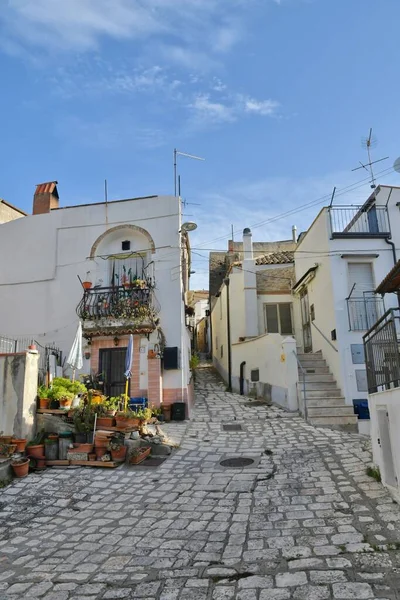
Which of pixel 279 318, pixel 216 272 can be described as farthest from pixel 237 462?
pixel 216 272

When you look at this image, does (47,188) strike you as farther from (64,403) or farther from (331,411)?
(331,411)

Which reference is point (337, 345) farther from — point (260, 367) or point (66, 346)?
point (66, 346)

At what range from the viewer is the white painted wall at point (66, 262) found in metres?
14.0

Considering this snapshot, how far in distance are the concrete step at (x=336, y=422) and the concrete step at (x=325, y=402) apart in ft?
2.08

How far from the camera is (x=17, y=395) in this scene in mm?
9008

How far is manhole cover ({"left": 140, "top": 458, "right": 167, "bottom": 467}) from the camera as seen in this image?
8.50m

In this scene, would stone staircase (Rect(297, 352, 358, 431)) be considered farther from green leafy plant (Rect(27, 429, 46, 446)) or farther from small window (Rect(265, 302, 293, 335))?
green leafy plant (Rect(27, 429, 46, 446))

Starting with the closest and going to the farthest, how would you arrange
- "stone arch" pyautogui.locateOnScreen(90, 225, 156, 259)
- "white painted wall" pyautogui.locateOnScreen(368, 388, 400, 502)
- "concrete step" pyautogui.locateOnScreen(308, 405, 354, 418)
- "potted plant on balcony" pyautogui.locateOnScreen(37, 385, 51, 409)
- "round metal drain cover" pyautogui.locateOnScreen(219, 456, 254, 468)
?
"white painted wall" pyautogui.locateOnScreen(368, 388, 400, 502) < "round metal drain cover" pyautogui.locateOnScreen(219, 456, 254, 468) < "potted plant on balcony" pyautogui.locateOnScreen(37, 385, 51, 409) < "concrete step" pyautogui.locateOnScreen(308, 405, 354, 418) < "stone arch" pyautogui.locateOnScreen(90, 225, 156, 259)

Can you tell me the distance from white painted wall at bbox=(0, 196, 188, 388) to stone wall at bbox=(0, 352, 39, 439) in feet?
15.5

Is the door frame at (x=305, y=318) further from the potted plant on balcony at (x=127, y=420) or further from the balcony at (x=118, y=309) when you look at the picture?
the potted plant on balcony at (x=127, y=420)

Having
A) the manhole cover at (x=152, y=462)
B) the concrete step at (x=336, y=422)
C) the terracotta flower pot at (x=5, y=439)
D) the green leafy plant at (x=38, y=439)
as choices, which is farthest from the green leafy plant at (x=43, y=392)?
the concrete step at (x=336, y=422)

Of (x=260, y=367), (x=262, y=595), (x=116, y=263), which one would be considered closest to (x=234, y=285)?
(x=260, y=367)

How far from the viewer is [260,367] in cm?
1627

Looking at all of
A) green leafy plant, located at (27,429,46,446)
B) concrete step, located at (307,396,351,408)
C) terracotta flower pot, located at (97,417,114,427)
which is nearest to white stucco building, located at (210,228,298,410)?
concrete step, located at (307,396,351,408)
